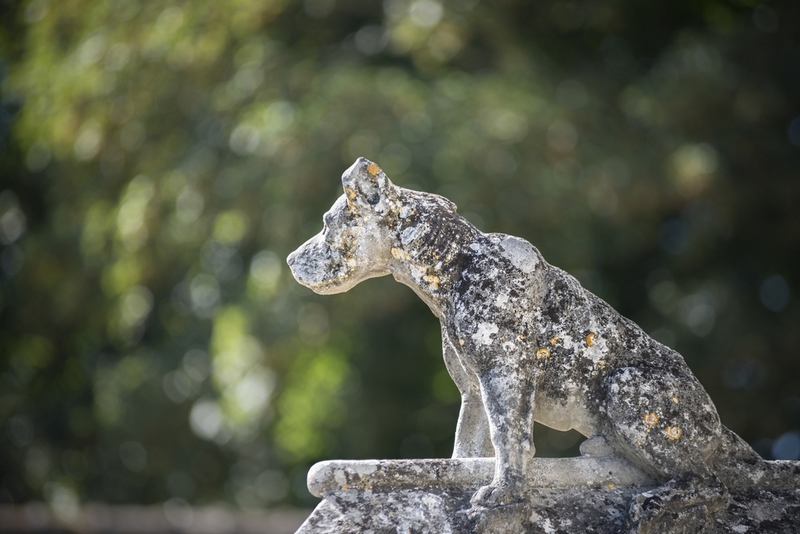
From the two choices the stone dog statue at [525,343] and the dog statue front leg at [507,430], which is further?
the stone dog statue at [525,343]

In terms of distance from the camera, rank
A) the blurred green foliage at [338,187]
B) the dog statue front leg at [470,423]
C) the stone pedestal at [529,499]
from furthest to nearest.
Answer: the blurred green foliage at [338,187] → the dog statue front leg at [470,423] → the stone pedestal at [529,499]

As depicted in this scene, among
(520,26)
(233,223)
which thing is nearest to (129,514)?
(233,223)

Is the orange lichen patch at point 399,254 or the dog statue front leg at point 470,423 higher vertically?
the orange lichen patch at point 399,254

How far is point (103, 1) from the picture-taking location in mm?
9086

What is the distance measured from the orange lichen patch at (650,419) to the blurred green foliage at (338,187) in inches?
176

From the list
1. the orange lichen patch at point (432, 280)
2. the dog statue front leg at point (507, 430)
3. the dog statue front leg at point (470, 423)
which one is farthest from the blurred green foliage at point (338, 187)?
the dog statue front leg at point (507, 430)

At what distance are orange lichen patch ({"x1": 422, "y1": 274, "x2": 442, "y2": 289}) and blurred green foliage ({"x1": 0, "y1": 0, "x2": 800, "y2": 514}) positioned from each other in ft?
13.9

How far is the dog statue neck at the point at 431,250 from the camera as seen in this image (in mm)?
2959

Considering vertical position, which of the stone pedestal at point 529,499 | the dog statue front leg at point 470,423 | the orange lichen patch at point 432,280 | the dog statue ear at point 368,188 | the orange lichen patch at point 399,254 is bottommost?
the stone pedestal at point 529,499

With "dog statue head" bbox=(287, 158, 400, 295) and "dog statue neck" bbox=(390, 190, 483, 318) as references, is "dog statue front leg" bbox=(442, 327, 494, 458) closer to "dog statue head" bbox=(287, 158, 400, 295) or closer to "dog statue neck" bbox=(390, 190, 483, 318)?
"dog statue neck" bbox=(390, 190, 483, 318)

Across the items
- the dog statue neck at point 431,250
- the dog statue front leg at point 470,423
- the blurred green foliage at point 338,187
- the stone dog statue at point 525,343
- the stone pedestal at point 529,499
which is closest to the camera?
the stone pedestal at point 529,499

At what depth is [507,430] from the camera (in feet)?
9.14

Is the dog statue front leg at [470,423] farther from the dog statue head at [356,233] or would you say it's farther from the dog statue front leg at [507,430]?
the dog statue head at [356,233]

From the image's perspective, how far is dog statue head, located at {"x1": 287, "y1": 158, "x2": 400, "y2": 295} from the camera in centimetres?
297
